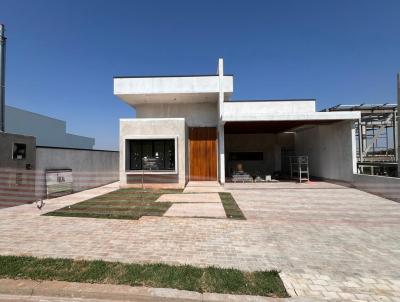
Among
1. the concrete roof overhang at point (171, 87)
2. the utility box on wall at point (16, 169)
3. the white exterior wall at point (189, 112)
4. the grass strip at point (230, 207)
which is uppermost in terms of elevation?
the concrete roof overhang at point (171, 87)

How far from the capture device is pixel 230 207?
31.0 feet

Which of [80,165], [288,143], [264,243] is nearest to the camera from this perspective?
[264,243]

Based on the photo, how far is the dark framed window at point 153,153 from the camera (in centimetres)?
1491

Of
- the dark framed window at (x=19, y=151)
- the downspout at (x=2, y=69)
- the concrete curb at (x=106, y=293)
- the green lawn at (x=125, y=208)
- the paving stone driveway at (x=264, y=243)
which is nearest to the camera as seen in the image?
the concrete curb at (x=106, y=293)

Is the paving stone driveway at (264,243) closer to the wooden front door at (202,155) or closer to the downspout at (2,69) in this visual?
the downspout at (2,69)

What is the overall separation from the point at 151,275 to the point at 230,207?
5766mm

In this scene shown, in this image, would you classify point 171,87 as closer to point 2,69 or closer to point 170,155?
point 170,155

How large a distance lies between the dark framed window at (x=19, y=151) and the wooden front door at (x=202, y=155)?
9.87 meters

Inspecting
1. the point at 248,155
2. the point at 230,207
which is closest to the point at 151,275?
the point at 230,207

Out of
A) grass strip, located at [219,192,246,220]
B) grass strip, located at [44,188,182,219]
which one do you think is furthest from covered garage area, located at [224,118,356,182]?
grass strip, located at [44,188,182,219]

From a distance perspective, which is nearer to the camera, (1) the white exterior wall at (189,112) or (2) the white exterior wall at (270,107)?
(2) the white exterior wall at (270,107)

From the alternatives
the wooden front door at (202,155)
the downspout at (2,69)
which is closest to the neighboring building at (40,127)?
the downspout at (2,69)

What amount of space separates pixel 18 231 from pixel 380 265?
26.5ft

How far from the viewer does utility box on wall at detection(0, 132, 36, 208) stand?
9.35 meters
